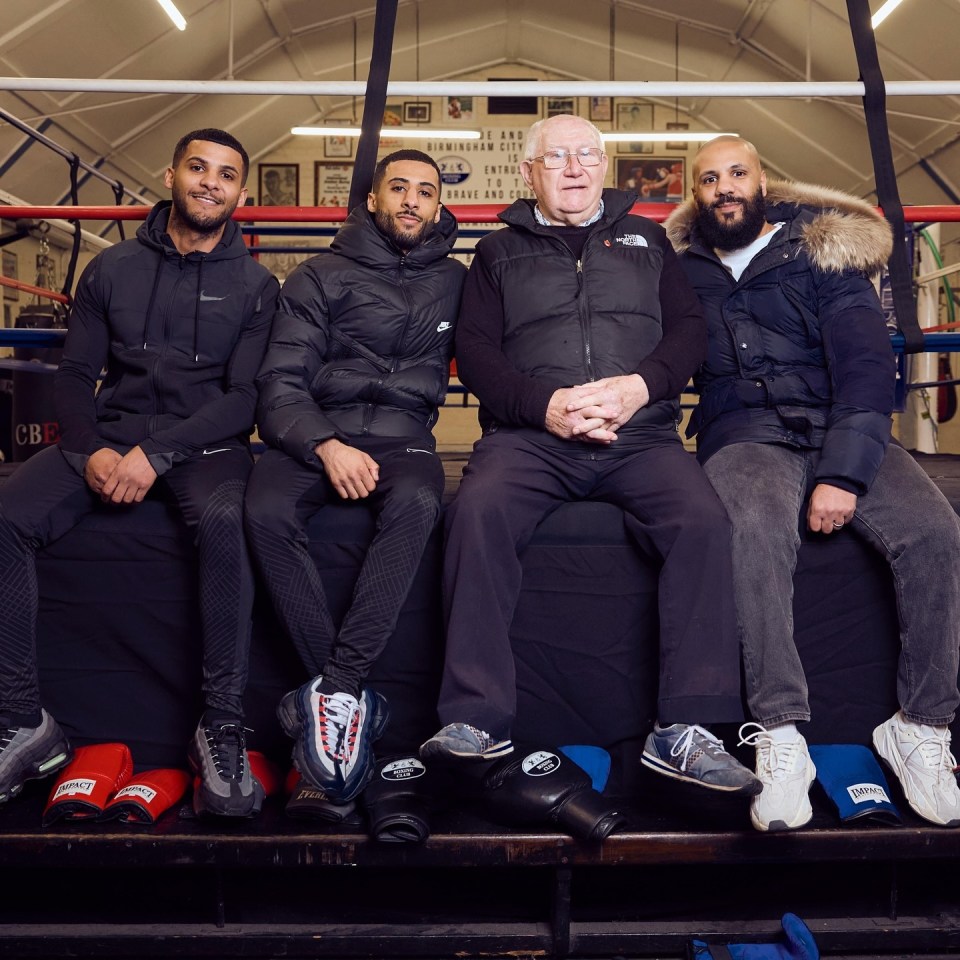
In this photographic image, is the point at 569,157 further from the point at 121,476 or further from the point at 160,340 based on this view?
the point at 121,476

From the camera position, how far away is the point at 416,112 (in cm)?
1088

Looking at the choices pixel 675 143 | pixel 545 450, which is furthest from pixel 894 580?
pixel 675 143

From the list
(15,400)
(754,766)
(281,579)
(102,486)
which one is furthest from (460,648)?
(15,400)

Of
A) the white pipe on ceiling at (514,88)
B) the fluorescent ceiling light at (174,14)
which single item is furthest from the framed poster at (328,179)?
the white pipe on ceiling at (514,88)

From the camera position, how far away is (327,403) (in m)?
2.10

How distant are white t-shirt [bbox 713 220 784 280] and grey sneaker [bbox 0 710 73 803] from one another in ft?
6.05

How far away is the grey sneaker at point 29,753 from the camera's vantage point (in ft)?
5.72

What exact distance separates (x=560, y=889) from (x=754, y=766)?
0.45 meters

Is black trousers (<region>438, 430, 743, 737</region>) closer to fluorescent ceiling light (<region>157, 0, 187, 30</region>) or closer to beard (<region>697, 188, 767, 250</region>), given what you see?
beard (<region>697, 188, 767, 250</region>)

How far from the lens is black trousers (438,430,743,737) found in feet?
5.41

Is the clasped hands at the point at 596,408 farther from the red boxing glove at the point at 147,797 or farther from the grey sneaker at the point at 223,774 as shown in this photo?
the red boxing glove at the point at 147,797

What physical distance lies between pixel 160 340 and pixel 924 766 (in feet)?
6.09

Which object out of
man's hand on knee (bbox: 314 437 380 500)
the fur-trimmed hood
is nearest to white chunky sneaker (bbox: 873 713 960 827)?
the fur-trimmed hood

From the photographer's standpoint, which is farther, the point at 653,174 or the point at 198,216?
the point at 653,174
